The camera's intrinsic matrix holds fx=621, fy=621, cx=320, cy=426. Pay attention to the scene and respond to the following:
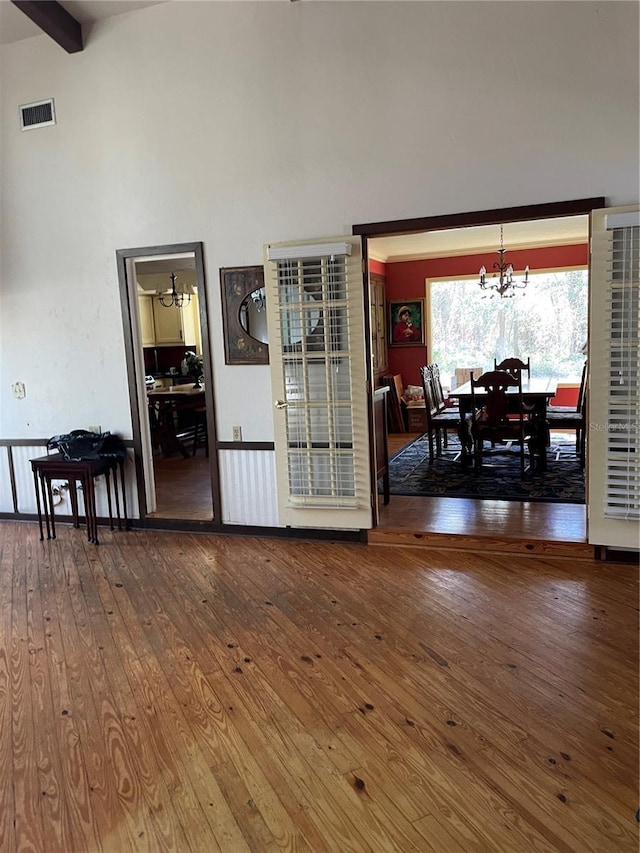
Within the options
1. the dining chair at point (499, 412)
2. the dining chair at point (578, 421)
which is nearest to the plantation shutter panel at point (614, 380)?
the dining chair at point (499, 412)

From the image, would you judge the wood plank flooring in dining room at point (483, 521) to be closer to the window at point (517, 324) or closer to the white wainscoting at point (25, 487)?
the white wainscoting at point (25, 487)

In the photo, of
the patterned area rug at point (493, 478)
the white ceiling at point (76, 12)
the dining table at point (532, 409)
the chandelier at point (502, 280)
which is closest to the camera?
the white ceiling at point (76, 12)

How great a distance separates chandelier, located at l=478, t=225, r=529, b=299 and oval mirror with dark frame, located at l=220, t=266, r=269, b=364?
144 inches

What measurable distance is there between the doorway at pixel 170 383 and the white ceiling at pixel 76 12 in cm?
168

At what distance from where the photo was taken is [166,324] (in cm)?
981

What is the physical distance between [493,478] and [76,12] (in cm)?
494

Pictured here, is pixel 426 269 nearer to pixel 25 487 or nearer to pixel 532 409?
pixel 532 409

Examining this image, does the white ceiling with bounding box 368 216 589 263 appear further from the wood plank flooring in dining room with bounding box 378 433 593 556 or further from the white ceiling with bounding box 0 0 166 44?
the white ceiling with bounding box 0 0 166 44

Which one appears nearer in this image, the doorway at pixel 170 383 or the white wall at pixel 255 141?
the white wall at pixel 255 141

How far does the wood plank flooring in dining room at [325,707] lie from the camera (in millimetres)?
1891

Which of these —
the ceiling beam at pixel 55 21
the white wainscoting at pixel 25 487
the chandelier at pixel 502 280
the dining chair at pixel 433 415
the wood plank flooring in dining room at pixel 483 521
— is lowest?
the wood plank flooring in dining room at pixel 483 521

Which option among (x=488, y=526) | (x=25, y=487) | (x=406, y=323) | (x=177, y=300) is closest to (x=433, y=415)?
(x=488, y=526)

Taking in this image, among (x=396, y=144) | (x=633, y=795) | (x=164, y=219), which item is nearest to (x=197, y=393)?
(x=164, y=219)

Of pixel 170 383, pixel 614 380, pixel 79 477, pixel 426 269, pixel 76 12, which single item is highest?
pixel 76 12
